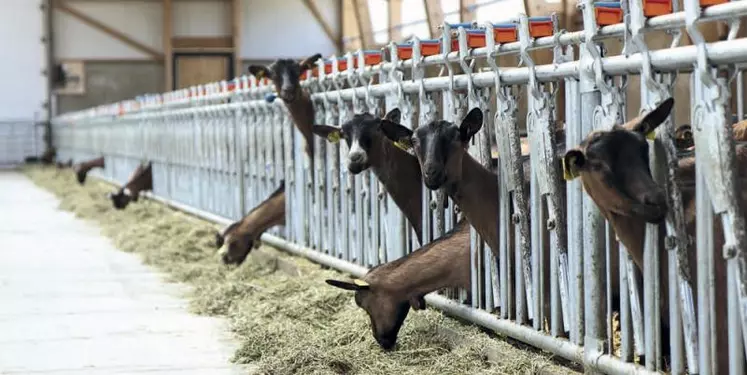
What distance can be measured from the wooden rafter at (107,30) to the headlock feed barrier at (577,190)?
90.6ft

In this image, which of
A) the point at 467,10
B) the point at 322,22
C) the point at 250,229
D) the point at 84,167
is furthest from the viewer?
the point at 322,22

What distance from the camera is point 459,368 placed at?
569 cm

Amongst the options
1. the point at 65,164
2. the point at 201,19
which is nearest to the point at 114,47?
the point at 201,19

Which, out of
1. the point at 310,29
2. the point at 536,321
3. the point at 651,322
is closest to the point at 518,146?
the point at 536,321

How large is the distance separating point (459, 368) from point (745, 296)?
6.42 feet

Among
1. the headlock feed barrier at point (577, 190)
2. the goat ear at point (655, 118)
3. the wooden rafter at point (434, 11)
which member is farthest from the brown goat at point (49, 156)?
the goat ear at point (655, 118)

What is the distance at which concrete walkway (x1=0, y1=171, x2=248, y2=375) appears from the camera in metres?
6.63

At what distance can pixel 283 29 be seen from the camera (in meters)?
36.7

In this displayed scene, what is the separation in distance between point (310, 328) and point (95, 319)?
197 cm

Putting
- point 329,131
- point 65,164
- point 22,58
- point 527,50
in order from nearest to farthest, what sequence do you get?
point 527,50
point 329,131
point 65,164
point 22,58

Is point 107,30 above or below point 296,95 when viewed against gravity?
above

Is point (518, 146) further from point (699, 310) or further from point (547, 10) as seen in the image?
point (547, 10)

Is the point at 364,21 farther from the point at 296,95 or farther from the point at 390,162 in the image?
the point at 390,162

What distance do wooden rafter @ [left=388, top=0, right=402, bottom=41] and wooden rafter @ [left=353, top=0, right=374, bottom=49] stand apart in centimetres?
191
